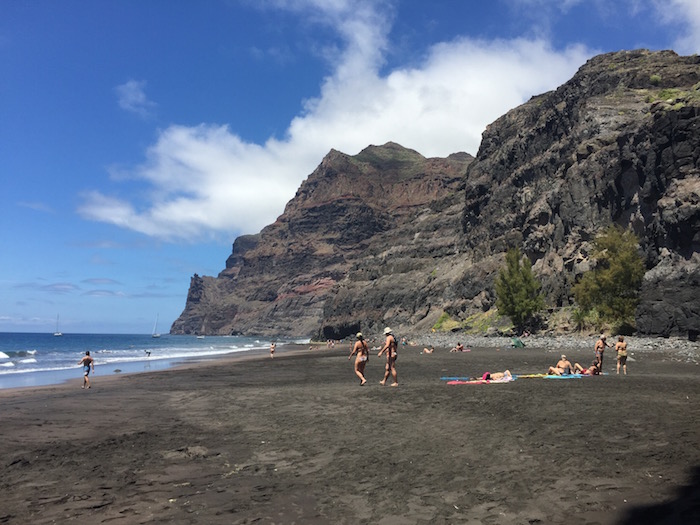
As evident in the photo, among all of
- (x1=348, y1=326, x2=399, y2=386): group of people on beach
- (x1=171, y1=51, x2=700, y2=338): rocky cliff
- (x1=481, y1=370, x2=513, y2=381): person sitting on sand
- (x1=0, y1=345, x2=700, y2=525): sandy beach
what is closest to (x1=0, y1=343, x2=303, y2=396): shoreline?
(x1=0, y1=345, x2=700, y2=525): sandy beach

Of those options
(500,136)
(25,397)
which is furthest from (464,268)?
(25,397)

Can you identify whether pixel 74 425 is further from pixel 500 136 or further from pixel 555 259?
pixel 500 136

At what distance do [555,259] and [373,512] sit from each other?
6344cm

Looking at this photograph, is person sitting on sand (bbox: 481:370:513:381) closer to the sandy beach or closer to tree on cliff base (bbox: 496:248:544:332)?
the sandy beach

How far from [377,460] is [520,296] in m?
52.0

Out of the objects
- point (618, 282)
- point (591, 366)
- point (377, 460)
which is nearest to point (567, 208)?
point (618, 282)

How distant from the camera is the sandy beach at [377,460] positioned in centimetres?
609

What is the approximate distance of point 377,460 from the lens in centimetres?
848

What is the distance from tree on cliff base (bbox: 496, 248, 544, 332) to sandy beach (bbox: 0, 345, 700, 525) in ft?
137

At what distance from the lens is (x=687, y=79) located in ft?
209

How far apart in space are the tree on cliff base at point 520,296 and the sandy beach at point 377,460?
4167cm

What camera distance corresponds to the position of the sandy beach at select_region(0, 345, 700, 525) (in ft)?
A: 20.0

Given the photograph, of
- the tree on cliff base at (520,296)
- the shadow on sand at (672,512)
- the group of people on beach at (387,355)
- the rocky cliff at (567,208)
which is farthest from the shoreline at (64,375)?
the rocky cliff at (567,208)

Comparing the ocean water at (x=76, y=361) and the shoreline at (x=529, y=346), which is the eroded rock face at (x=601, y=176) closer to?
the shoreline at (x=529, y=346)
